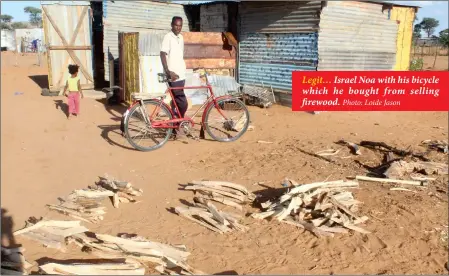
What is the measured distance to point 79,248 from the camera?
3.74 meters

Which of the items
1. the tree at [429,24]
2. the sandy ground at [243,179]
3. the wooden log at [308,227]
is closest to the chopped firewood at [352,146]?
the sandy ground at [243,179]

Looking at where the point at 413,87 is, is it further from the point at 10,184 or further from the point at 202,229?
the point at 10,184

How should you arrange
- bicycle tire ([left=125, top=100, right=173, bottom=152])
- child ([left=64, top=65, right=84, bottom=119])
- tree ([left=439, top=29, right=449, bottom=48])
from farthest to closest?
tree ([left=439, top=29, right=449, bottom=48]) → child ([left=64, top=65, right=84, bottom=119]) → bicycle tire ([left=125, top=100, right=173, bottom=152])

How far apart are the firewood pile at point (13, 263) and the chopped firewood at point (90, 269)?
0.83 ft

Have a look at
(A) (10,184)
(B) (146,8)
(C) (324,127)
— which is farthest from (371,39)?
(A) (10,184)

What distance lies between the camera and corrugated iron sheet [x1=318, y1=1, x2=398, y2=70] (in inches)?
429

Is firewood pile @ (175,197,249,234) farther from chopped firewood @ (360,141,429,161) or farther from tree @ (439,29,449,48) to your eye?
tree @ (439,29,449,48)

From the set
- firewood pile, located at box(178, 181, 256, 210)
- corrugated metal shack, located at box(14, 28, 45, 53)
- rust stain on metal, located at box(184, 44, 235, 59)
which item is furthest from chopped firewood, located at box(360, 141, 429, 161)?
corrugated metal shack, located at box(14, 28, 45, 53)

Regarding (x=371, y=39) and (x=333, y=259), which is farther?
(x=371, y=39)

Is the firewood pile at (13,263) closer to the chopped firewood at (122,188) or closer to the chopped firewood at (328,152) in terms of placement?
the chopped firewood at (122,188)

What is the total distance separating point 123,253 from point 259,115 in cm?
760

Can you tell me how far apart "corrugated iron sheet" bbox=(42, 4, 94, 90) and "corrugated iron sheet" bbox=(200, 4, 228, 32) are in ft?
12.2

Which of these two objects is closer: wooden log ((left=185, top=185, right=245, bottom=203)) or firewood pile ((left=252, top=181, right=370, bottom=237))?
firewood pile ((left=252, top=181, right=370, bottom=237))
